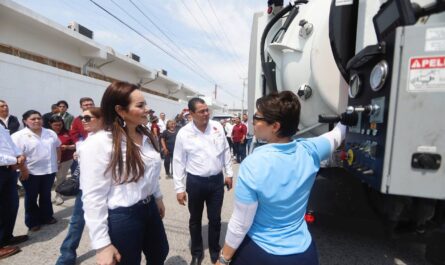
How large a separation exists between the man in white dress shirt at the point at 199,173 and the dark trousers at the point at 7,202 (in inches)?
76.0

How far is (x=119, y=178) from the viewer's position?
1409 millimetres

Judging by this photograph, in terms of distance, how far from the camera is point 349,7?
179 centimetres

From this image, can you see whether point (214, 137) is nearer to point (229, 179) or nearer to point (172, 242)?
point (229, 179)

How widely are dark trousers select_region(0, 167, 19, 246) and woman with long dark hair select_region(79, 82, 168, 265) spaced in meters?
2.21

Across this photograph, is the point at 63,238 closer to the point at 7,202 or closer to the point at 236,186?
the point at 7,202

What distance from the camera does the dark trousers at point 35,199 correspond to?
328cm

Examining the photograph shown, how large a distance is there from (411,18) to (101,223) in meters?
1.82

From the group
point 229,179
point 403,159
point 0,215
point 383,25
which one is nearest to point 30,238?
point 0,215

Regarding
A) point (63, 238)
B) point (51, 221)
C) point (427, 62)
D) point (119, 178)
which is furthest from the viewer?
point (51, 221)

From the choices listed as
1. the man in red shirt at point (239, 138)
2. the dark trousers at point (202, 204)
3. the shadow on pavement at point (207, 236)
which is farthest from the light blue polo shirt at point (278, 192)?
the man in red shirt at point (239, 138)

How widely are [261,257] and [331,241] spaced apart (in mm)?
2147

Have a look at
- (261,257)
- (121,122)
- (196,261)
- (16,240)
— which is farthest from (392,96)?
(16,240)

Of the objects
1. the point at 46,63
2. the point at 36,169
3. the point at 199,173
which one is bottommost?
the point at 36,169

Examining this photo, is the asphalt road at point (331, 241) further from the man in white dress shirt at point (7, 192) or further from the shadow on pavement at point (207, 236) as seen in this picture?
the man in white dress shirt at point (7, 192)
